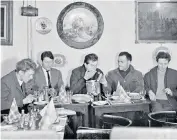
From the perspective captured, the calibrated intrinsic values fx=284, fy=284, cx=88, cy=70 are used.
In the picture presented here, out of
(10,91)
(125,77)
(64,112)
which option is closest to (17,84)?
(10,91)

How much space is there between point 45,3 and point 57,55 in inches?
22.2

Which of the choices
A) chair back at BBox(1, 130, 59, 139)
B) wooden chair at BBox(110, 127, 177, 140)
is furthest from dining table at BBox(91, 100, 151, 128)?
chair back at BBox(1, 130, 59, 139)

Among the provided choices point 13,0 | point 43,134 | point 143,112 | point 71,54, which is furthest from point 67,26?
point 43,134

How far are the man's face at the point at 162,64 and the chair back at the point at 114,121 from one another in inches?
31.2

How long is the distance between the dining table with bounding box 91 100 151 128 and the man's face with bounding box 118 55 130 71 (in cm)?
43

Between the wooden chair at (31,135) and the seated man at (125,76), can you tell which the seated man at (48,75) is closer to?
the seated man at (125,76)

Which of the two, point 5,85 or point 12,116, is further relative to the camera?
point 5,85

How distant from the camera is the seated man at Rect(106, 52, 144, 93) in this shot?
3098 millimetres

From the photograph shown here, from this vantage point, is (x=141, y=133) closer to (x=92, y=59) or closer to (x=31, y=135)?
(x=31, y=135)

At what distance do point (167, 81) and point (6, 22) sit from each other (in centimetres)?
183

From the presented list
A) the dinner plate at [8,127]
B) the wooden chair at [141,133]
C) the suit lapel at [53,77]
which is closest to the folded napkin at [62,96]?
the suit lapel at [53,77]

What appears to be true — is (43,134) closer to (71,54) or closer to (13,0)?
(71,54)

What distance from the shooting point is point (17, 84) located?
2.88 metres

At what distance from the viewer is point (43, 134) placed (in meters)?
1.58
